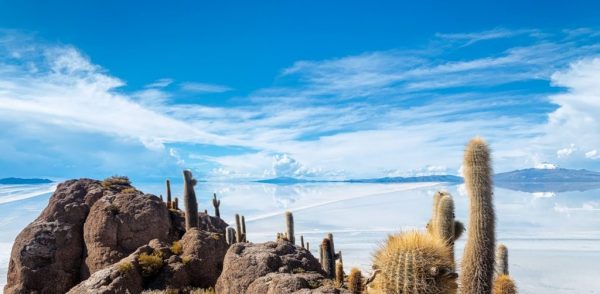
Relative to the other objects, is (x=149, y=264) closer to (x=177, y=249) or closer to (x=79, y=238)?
(x=177, y=249)

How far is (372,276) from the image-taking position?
23.0 ft

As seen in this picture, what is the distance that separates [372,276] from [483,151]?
2.75 metres

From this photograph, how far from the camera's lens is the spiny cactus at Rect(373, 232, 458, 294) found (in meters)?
6.57

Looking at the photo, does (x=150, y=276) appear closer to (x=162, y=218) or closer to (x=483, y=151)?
(x=162, y=218)

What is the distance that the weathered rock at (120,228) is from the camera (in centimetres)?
1769

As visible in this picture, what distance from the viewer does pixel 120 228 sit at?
17.8 metres

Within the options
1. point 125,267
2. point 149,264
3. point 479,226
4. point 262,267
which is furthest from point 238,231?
point 479,226

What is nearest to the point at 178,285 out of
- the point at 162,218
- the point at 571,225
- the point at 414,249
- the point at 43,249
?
the point at 162,218

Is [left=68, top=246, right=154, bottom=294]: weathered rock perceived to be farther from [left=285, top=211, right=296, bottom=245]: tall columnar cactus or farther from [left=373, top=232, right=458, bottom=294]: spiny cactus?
[left=373, top=232, right=458, bottom=294]: spiny cactus

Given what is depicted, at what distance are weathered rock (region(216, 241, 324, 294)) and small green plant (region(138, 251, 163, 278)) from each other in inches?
95.0

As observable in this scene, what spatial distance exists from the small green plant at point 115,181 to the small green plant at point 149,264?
7.97 meters

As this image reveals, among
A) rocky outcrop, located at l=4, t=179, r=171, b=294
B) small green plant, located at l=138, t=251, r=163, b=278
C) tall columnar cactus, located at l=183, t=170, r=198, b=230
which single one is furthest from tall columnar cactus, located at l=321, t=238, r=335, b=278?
rocky outcrop, located at l=4, t=179, r=171, b=294

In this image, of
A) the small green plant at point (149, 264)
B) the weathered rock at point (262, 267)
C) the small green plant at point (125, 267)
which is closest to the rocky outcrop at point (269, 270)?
the weathered rock at point (262, 267)

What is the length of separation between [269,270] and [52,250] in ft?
35.1
